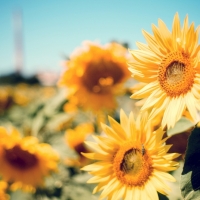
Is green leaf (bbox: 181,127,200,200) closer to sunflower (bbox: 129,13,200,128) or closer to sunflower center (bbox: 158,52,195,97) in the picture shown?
sunflower (bbox: 129,13,200,128)

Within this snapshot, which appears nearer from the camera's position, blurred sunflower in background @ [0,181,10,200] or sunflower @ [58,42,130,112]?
blurred sunflower in background @ [0,181,10,200]

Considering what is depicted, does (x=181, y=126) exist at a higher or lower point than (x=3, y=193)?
higher

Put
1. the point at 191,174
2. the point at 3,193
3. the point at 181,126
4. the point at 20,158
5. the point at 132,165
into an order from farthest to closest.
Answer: the point at 20,158 → the point at 3,193 → the point at 132,165 → the point at 181,126 → the point at 191,174

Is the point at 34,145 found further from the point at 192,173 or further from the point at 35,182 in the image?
the point at 192,173

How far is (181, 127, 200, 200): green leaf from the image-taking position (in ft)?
3.80

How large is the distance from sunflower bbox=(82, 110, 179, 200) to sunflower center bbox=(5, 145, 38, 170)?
1.15 metres

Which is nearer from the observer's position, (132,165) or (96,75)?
(132,165)

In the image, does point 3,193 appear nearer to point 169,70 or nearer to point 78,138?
point 78,138

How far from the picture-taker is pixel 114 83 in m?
2.69

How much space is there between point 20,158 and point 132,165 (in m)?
1.40

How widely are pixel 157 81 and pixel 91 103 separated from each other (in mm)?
1291

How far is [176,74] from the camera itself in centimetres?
146

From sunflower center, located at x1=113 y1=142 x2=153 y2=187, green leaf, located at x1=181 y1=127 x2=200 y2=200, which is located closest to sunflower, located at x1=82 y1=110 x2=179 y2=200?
sunflower center, located at x1=113 y1=142 x2=153 y2=187

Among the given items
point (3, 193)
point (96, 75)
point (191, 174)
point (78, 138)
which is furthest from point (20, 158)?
point (191, 174)
